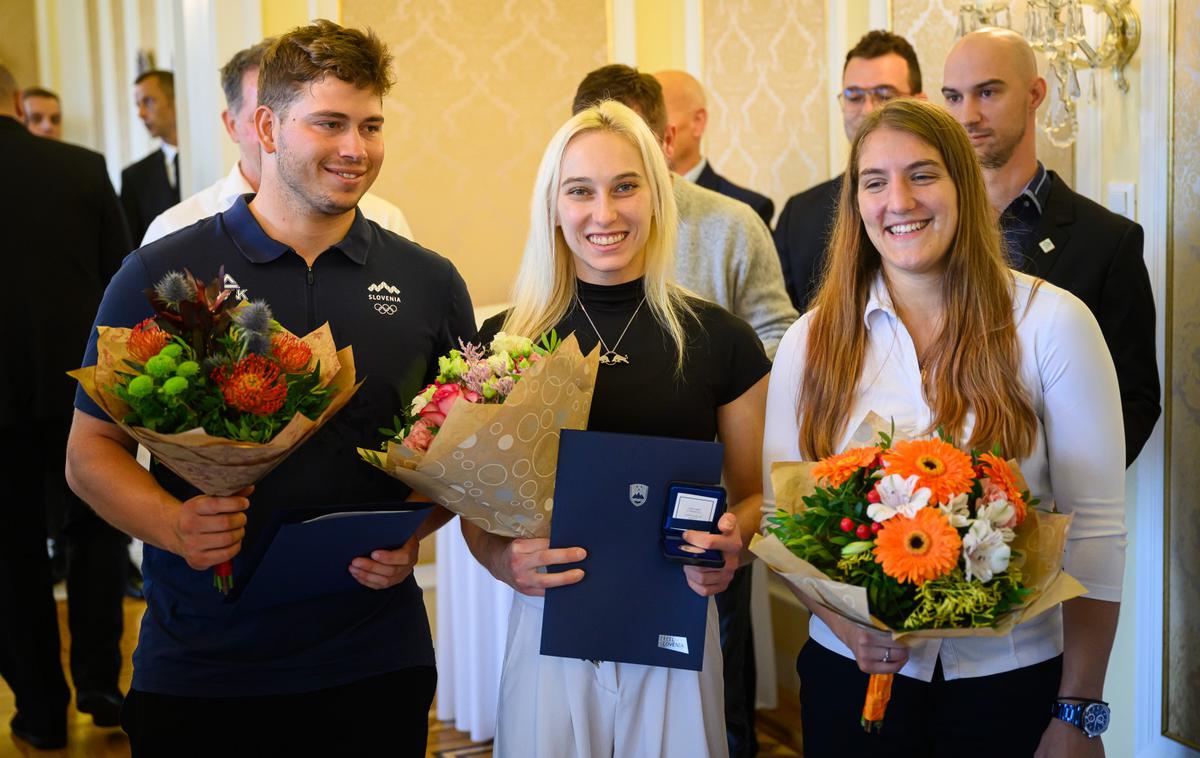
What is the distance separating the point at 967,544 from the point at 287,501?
107 centimetres

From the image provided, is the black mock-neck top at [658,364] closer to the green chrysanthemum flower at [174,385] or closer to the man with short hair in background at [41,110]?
the green chrysanthemum flower at [174,385]

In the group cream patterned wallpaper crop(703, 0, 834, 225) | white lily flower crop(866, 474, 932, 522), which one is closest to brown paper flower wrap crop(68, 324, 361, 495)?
white lily flower crop(866, 474, 932, 522)

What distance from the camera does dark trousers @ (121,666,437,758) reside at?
1.92m

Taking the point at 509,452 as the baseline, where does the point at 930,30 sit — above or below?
above

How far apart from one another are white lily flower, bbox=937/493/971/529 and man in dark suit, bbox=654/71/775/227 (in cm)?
268

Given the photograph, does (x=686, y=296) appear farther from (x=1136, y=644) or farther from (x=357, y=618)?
(x=1136, y=644)

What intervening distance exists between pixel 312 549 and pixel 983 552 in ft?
3.20

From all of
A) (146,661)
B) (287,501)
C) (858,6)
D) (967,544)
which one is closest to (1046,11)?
(858,6)

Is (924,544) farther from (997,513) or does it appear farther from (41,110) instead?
(41,110)

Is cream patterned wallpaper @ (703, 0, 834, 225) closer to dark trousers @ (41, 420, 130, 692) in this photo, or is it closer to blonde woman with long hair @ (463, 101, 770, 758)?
blonde woman with long hair @ (463, 101, 770, 758)

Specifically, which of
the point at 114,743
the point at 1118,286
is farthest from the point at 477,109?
the point at 1118,286

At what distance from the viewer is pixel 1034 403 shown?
6.29ft

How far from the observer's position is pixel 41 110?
22.5ft

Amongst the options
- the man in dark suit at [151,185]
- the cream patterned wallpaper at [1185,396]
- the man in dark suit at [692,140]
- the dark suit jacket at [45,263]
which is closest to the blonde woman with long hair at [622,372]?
the cream patterned wallpaper at [1185,396]
